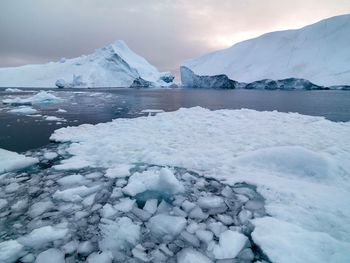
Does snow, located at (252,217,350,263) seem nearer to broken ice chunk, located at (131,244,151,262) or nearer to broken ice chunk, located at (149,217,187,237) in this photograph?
broken ice chunk, located at (149,217,187,237)

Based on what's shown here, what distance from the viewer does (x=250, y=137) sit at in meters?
5.54

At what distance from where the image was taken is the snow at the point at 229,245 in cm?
201

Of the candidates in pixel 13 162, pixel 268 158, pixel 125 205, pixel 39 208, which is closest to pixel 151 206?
pixel 125 205

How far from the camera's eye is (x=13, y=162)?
13.0 ft

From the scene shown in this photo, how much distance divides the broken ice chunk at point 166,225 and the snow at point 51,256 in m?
0.81

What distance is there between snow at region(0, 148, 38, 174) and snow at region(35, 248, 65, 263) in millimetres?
2408

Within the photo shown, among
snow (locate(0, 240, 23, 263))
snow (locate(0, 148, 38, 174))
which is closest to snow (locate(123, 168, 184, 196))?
snow (locate(0, 240, 23, 263))

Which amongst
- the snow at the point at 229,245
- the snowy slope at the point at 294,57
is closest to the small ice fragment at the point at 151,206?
the snow at the point at 229,245

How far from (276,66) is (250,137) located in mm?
39896

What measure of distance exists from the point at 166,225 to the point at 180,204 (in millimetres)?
426

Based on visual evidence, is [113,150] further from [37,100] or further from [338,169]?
[37,100]

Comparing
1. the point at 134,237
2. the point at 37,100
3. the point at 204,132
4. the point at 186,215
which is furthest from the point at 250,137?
the point at 37,100

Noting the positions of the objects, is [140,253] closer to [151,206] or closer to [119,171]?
[151,206]

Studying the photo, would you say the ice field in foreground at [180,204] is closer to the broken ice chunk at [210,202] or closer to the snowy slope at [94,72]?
the broken ice chunk at [210,202]
